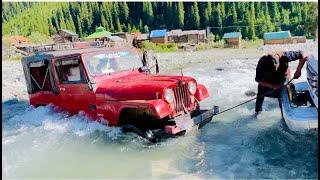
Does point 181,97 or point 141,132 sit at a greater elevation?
point 181,97

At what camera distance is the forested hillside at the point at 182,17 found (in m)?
75.7

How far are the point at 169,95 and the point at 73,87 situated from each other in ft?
7.85

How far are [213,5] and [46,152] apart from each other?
244 feet

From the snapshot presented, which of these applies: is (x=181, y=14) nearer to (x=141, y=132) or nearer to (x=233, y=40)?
(x=233, y=40)

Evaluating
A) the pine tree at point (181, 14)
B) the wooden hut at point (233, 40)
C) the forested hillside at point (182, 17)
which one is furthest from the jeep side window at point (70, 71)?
the pine tree at point (181, 14)

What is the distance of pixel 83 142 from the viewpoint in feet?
27.3

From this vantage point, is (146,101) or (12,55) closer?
(146,101)

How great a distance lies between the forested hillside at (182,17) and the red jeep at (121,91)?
6169 cm

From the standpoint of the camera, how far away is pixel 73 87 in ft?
28.8

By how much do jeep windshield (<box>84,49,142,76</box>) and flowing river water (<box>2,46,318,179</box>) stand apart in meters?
1.08

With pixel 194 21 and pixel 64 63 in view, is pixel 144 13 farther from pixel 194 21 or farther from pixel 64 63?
pixel 64 63

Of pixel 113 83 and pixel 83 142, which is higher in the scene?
pixel 113 83

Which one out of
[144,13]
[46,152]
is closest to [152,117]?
[46,152]

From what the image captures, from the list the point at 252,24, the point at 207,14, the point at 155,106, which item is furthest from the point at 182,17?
→ the point at 155,106
